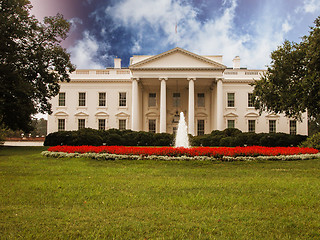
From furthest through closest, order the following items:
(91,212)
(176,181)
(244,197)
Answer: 1. (176,181)
2. (244,197)
3. (91,212)

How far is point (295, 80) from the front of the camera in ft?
76.3

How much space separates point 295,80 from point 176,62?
47.5ft

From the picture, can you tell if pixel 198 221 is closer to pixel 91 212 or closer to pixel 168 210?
pixel 168 210

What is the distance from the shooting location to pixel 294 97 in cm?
2194

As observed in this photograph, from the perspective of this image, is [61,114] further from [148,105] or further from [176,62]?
[176,62]

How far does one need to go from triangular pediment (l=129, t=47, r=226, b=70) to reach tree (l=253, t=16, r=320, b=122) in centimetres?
926

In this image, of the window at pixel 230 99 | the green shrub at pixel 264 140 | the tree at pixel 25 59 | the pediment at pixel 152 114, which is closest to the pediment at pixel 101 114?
the pediment at pixel 152 114

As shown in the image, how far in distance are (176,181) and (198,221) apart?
3.11 m

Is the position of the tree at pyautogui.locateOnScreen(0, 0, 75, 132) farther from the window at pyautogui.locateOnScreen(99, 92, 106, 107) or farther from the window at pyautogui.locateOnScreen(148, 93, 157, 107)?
the window at pyautogui.locateOnScreen(148, 93, 157, 107)

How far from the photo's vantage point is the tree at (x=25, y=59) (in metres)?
19.2

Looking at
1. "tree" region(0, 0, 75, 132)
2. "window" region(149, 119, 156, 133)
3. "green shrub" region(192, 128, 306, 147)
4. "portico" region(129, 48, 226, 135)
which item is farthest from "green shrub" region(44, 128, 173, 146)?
"window" region(149, 119, 156, 133)

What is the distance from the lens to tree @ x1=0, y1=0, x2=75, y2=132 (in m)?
19.2

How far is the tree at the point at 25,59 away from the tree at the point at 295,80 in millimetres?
18271

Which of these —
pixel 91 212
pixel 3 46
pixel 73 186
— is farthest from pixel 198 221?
pixel 3 46
